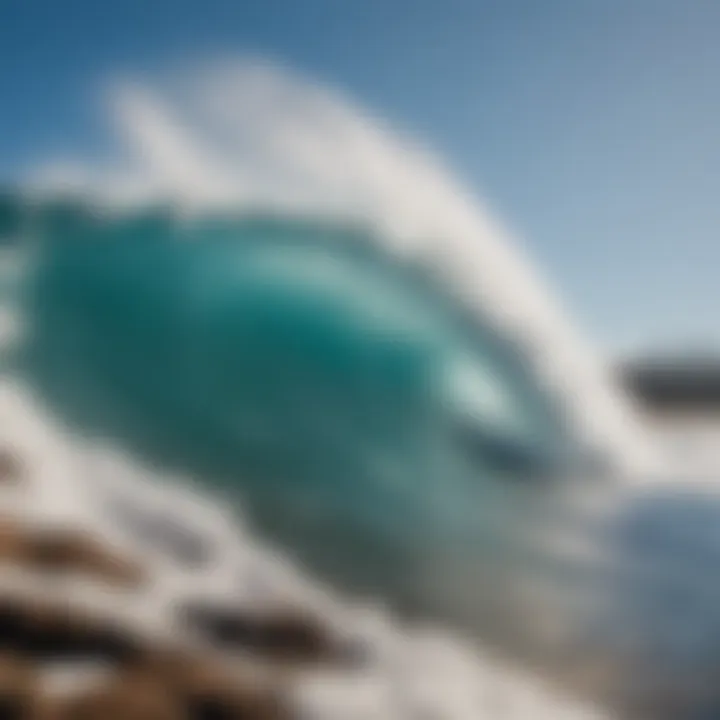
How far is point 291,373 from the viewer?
5.18 ft

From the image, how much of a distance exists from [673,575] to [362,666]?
512 mm

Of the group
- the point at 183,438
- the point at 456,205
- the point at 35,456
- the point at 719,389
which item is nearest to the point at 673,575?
the point at 719,389

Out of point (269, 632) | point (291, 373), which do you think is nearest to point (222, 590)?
point (269, 632)

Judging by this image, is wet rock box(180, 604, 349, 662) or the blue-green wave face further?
the blue-green wave face

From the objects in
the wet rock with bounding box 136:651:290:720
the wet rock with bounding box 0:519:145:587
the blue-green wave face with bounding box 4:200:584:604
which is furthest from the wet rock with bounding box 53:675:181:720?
the blue-green wave face with bounding box 4:200:584:604

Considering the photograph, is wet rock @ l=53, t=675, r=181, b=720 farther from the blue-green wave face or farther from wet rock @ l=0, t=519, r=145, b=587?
the blue-green wave face

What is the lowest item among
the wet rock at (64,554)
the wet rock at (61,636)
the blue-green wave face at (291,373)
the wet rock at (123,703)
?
the wet rock at (123,703)

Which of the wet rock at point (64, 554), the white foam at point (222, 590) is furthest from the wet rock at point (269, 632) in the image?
the wet rock at point (64, 554)

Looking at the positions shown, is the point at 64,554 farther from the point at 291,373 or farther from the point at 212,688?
the point at 291,373

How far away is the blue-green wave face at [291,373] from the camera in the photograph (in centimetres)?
145

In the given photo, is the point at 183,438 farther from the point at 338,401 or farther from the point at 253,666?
the point at 253,666

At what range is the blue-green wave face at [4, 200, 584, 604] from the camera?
1449 mm

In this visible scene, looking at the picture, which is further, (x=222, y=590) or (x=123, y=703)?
(x=222, y=590)

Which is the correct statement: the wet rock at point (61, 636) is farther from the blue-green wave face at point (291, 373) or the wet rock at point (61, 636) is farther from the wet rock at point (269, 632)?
the blue-green wave face at point (291, 373)
